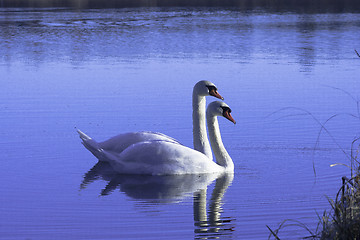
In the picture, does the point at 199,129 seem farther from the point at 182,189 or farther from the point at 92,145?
the point at 182,189

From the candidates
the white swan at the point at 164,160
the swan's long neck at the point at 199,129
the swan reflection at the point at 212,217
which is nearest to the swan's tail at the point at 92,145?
the white swan at the point at 164,160

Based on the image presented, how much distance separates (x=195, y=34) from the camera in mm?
31234

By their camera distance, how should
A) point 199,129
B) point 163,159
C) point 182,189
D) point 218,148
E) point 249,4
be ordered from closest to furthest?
1. point 182,189
2. point 163,159
3. point 218,148
4. point 199,129
5. point 249,4

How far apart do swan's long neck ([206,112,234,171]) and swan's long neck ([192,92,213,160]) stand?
0.18m

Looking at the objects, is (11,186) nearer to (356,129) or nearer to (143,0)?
(356,129)

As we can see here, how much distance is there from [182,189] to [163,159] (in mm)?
755

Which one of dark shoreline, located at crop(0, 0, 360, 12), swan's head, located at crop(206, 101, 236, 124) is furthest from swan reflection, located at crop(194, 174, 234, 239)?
dark shoreline, located at crop(0, 0, 360, 12)

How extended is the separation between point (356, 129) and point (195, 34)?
66.6ft

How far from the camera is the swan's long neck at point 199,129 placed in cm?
998

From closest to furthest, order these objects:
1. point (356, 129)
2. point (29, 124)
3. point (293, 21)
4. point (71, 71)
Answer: point (356, 129), point (29, 124), point (71, 71), point (293, 21)

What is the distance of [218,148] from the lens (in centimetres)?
970

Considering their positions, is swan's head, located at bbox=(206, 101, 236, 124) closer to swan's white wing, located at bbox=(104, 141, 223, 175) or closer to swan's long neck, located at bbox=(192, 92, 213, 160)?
swan's long neck, located at bbox=(192, 92, 213, 160)

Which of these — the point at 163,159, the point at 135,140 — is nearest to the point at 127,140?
the point at 135,140

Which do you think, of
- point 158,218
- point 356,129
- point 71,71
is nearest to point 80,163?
point 158,218
